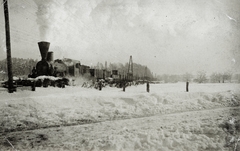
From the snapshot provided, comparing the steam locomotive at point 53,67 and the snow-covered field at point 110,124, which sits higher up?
the steam locomotive at point 53,67

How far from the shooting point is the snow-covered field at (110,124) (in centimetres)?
336

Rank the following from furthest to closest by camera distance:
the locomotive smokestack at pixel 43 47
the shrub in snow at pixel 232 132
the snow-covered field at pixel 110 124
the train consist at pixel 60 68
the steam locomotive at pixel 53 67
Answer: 1. the train consist at pixel 60 68
2. the steam locomotive at pixel 53 67
3. the locomotive smokestack at pixel 43 47
4. the shrub in snow at pixel 232 132
5. the snow-covered field at pixel 110 124

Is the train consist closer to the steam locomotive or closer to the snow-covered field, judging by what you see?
the steam locomotive

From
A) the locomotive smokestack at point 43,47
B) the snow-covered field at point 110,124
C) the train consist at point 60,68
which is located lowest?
the snow-covered field at point 110,124

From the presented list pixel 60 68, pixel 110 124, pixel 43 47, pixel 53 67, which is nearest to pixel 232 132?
pixel 110 124

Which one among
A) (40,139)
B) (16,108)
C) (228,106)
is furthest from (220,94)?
(16,108)

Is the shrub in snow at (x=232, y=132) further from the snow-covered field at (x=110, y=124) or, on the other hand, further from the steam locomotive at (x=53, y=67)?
the steam locomotive at (x=53, y=67)

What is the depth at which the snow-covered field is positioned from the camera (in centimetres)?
336

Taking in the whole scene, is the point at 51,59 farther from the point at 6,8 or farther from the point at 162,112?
the point at 162,112

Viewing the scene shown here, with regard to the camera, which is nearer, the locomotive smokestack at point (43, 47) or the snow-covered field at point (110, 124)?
the snow-covered field at point (110, 124)

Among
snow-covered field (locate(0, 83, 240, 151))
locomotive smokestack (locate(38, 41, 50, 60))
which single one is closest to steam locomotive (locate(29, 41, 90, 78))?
locomotive smokestack (locate(38, 41, 50, 60))

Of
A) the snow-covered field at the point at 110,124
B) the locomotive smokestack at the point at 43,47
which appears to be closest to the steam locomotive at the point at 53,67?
the locomotive smokestack at the point at 43,47

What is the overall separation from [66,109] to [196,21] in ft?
18.3

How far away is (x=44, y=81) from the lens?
11.2m
